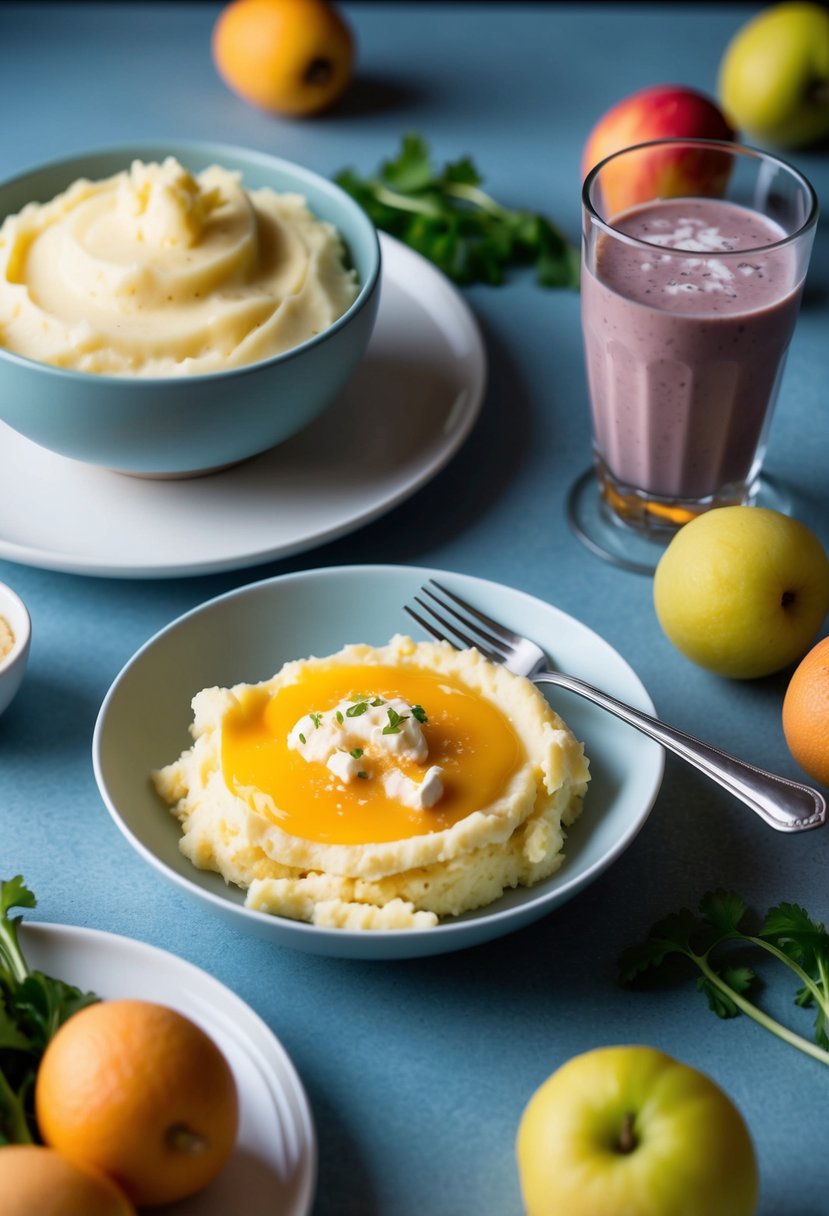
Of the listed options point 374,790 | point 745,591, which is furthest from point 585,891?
point 745,591

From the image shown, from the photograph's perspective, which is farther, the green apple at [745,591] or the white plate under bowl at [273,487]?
the white plate under bowl at [273,487]

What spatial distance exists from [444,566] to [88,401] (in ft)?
1.86

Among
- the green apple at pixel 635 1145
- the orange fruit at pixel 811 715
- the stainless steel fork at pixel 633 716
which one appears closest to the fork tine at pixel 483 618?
the stainless steel fork at pixel 633 716

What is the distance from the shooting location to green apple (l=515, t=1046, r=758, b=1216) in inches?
42.2

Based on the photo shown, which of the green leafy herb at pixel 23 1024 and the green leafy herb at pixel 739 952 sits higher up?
the green leafy herb at pixel 23 1024

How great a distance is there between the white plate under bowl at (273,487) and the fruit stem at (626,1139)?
101 cm

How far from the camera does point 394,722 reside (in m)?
1.46

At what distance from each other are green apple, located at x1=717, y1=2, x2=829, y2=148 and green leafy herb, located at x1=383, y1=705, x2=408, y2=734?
1951mm

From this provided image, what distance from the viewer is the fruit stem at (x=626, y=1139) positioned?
110 centimetres

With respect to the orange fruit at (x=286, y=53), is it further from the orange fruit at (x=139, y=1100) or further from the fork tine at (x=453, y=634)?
the orange fruit at (x=139, y=1100)

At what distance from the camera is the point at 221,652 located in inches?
68.1

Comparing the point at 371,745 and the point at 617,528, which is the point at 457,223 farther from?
the point at 371,745

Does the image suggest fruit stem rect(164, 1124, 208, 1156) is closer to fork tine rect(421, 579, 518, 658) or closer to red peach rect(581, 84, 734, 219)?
fork tine rect(421, 579, 518, 658)

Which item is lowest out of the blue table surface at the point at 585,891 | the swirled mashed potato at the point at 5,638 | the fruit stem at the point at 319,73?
the blue table surface at the point at 585,891
